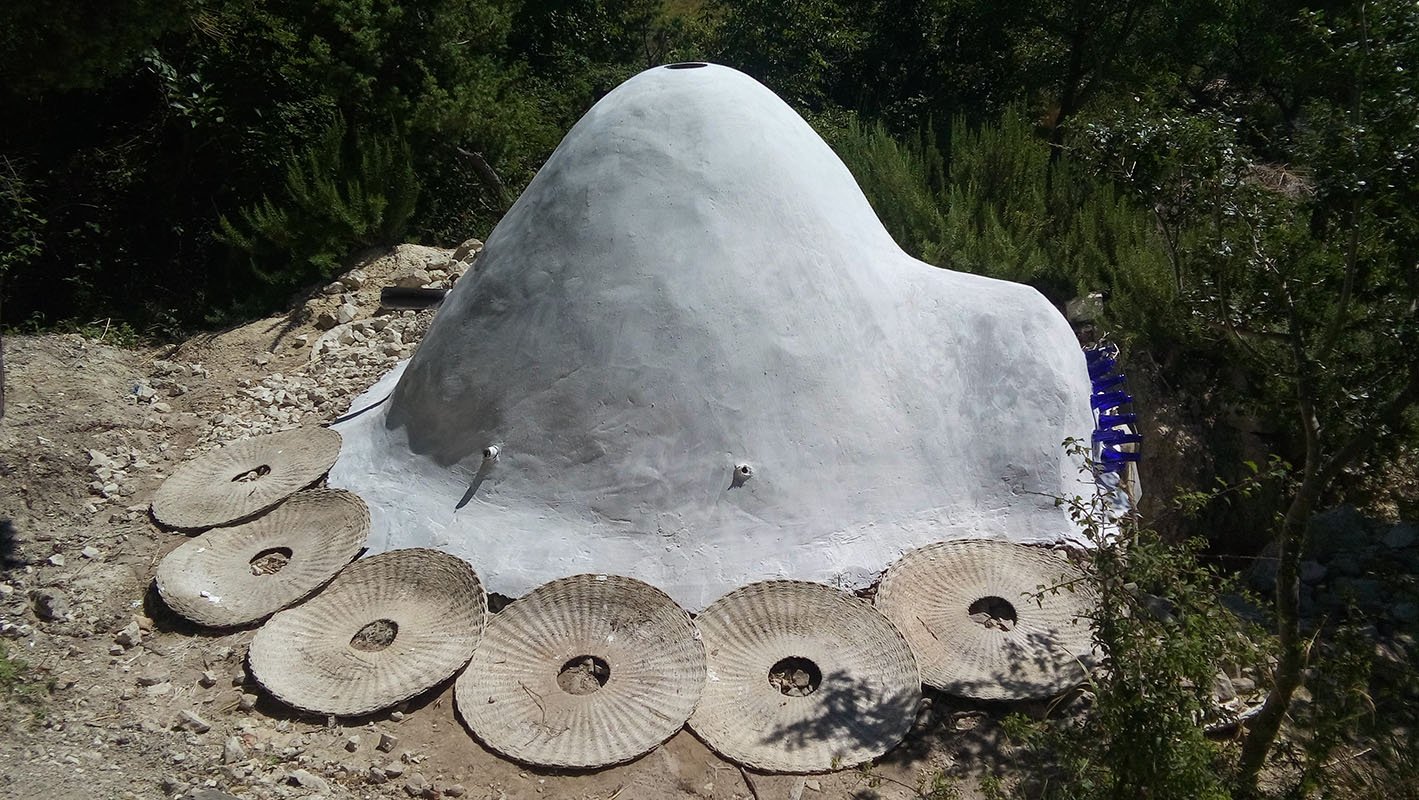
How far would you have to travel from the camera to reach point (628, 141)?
16.0 ft

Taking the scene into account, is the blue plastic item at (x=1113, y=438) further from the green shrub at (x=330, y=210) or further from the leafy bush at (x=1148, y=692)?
the green shrub at (x=330, y=210)

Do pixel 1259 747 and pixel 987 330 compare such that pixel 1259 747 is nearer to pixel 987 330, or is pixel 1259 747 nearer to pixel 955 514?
pixel 955 514

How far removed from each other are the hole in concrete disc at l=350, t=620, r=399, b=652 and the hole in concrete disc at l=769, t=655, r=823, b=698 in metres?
1.74

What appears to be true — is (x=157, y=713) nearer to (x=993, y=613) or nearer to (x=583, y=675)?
(x=583, y=675)

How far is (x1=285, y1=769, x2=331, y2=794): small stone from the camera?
3.67 meters

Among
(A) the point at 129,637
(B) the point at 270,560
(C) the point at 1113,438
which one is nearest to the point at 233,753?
(A) the point at 129,637

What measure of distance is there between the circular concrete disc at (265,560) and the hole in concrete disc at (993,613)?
9.85 feet

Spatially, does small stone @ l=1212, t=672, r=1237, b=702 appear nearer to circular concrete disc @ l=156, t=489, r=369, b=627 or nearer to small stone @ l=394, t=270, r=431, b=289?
circular concrete disc @ l=156, t=489, r=369, b=627

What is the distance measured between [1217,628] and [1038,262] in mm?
4326

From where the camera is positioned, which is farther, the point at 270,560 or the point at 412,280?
the point at 412,280

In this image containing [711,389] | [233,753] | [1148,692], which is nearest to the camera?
[1148,692]

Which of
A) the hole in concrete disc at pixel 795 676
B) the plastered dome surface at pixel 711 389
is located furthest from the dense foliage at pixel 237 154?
the hole in concrete disc at pixel 795 676

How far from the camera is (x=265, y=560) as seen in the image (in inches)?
193

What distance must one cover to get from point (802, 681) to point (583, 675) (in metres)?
0.95
